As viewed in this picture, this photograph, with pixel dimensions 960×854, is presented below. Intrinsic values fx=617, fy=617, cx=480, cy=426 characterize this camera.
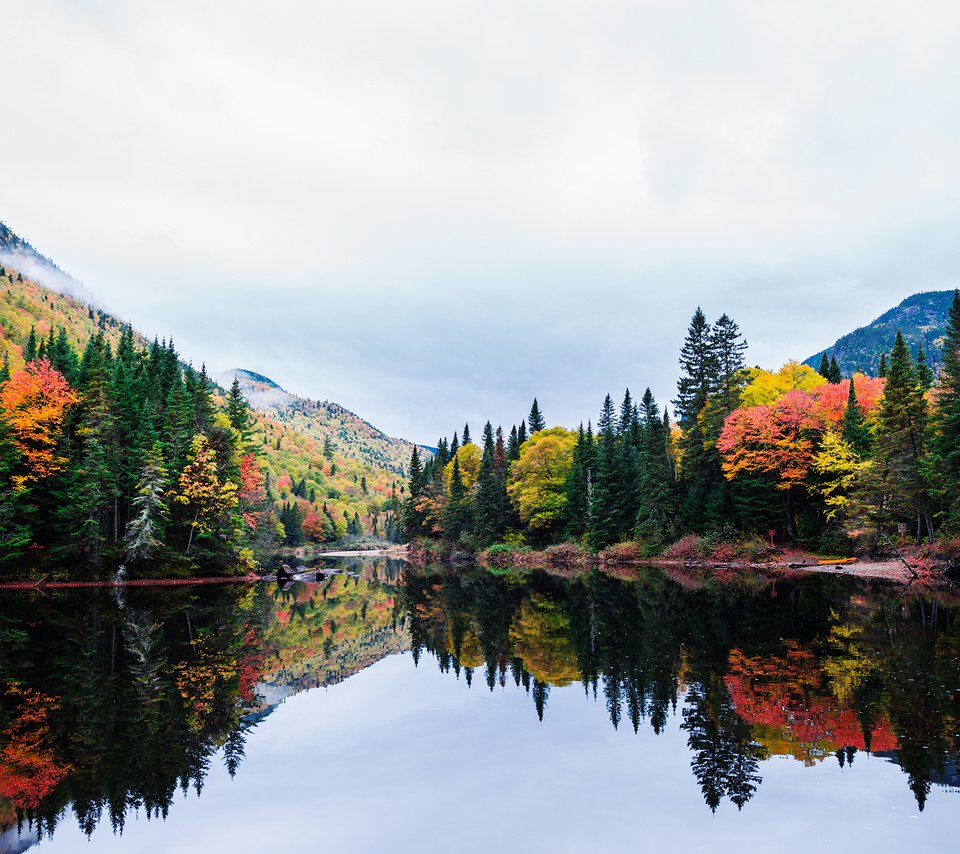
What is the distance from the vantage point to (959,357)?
37.0 metres

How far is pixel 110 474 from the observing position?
1722 inches

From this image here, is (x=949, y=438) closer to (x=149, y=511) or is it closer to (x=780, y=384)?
(x=780, y=384)

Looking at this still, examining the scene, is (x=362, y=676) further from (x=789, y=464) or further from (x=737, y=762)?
(x=789, y=464)

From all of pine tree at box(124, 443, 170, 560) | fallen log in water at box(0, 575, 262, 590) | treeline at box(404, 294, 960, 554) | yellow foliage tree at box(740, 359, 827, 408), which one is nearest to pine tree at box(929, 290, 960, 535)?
treeline at box(404, 294, 960, 554)

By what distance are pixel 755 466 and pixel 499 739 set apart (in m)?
46.8

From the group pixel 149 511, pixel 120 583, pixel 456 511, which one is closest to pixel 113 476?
pixel 149 511

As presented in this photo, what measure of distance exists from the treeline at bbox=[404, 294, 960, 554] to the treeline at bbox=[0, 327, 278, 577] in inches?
1468

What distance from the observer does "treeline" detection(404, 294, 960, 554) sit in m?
41.0

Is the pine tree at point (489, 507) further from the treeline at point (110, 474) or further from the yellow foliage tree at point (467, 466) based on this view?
the treeline at point (110, 474)

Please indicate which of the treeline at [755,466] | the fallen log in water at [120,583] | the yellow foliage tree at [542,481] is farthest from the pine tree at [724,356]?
the fallen log in water at [120,583]

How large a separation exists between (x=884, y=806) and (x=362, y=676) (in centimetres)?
1290

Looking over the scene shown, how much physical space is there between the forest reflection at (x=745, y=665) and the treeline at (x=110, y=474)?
25470mm

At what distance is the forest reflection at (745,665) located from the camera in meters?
9.51

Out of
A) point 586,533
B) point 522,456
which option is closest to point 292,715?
point 586,533
